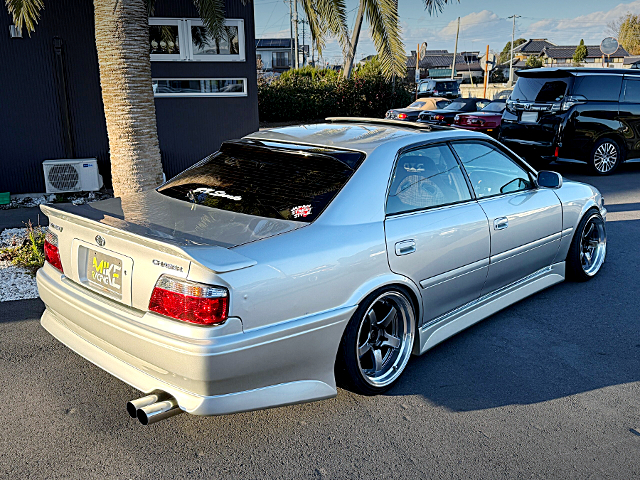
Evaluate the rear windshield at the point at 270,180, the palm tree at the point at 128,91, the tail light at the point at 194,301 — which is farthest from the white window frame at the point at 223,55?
the tail light at the point at 194,301

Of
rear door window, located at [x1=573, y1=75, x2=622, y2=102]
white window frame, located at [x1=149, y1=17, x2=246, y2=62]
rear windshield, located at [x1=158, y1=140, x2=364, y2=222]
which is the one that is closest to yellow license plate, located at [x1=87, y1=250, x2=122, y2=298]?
rear windshield, located at [x1=158, y1=140, x2=364, y2=222]

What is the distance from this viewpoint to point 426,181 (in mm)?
3729

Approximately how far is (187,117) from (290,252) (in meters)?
8.17

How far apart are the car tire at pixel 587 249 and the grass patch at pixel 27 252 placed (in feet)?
16.3

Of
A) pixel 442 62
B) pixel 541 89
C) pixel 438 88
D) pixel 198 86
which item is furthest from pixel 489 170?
pixel 442 62

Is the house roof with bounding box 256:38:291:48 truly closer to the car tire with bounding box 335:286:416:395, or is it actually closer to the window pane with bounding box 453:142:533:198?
the window pane with bounding box 453:142:533:198

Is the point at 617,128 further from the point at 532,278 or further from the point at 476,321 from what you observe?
the point at 476,321

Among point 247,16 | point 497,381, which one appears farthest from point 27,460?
point 247,16

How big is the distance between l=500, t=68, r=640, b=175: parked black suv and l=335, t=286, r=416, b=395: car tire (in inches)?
325

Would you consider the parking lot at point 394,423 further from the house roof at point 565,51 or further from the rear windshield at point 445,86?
the house roof at point 565,51

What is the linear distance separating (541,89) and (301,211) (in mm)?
9071

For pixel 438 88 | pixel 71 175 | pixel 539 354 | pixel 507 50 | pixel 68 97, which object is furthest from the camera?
pixel 507 50

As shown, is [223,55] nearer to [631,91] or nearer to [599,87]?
[599,87]

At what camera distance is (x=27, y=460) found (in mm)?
2736
